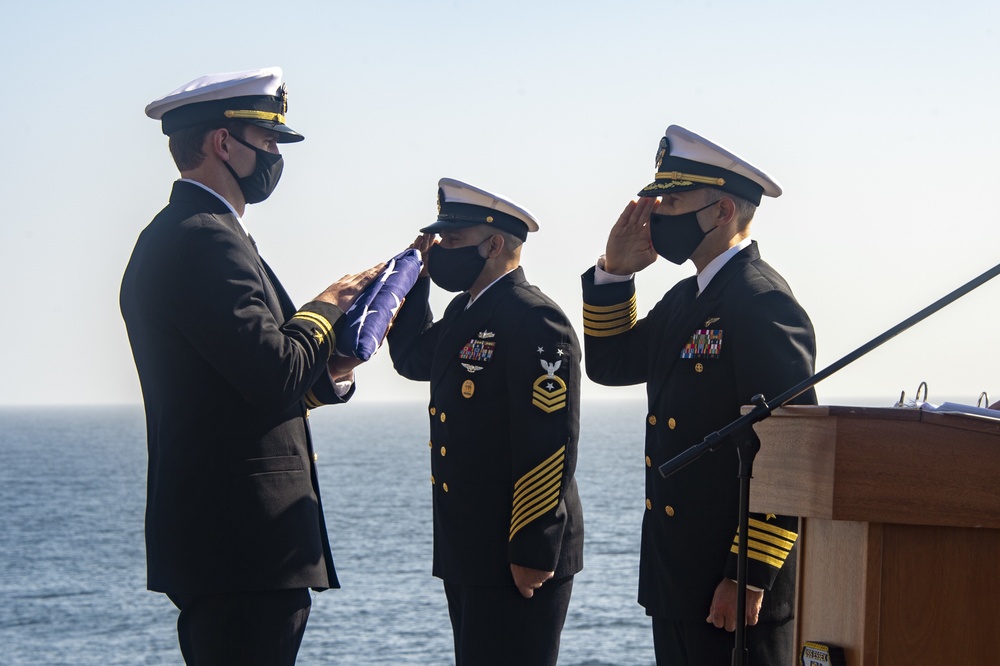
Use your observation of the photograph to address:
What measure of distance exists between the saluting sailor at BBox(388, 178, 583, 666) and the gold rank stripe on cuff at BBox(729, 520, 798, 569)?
3.51 feet

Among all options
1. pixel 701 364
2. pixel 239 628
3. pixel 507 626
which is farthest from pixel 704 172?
pixel 239 628

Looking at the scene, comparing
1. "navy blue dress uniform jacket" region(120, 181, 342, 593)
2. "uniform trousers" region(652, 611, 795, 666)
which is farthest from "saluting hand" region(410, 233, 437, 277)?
"uniform trousers" region(652, 611, 795, 666)

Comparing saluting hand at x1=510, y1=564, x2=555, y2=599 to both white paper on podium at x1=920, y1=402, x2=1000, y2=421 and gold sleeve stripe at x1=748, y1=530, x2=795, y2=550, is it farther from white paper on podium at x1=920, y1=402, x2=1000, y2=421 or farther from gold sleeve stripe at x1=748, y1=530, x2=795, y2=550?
white paper on podium at x1=920, y1=402, x2=1000, y2=421

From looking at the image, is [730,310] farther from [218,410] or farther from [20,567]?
[20,567]

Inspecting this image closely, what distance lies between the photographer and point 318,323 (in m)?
3.56

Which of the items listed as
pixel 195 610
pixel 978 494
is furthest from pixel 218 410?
pixel 978 494

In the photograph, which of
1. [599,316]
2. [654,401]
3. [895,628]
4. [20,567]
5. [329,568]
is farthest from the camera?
[20,567]

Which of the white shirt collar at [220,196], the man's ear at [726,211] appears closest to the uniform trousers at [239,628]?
the white shirt collar at [220,196]

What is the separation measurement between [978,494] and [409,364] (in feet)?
10.2

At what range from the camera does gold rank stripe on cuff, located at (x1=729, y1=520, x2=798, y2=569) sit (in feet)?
11.5

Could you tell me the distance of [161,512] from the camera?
3.41 metres

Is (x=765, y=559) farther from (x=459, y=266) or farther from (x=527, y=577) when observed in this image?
(x=459, y=266)

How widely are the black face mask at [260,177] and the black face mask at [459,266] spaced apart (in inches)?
51.8

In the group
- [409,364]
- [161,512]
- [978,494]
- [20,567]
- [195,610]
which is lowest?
[20,567]
